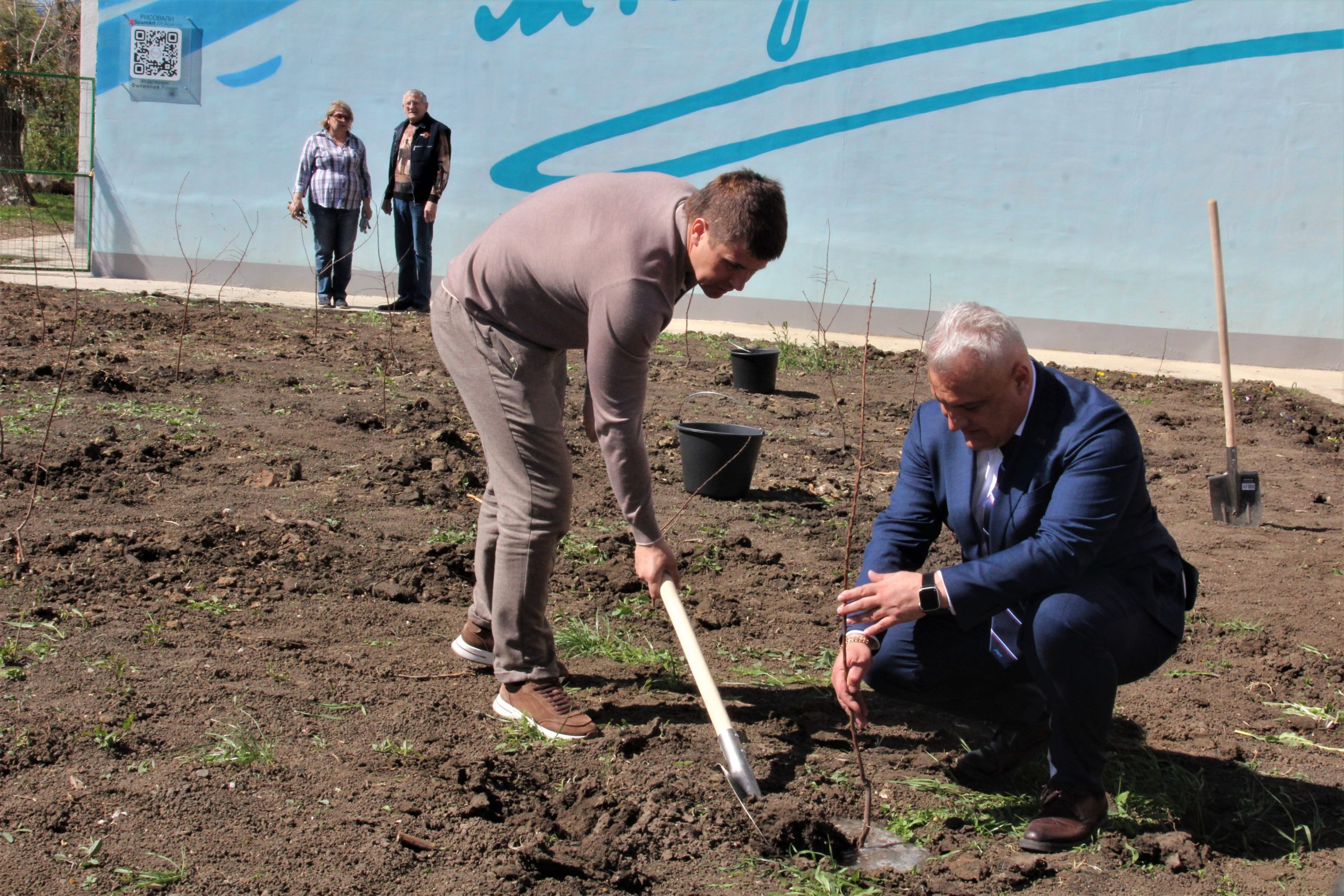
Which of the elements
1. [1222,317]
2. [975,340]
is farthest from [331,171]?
[975,340]

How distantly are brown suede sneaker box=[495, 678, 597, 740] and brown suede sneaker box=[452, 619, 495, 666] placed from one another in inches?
11.3

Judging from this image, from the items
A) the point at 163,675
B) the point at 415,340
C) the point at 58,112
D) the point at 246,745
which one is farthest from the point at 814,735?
the point at 58,112

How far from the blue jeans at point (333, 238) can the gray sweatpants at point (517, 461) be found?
22.7 ft

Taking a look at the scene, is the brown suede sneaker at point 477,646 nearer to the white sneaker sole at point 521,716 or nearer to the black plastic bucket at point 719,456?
the white sneaker sole at point 521,716

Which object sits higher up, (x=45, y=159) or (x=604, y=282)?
(x=45, y=159)

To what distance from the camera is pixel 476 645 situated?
335 cm

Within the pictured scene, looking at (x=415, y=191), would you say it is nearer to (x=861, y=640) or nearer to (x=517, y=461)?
(x=517, y=461)

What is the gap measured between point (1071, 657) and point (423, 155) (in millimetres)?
8172

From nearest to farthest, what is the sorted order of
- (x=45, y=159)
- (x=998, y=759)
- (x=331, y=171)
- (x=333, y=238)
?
(x=998, y=759), (x=331, y=171), (x=333, y=238), (x=45, y=159)

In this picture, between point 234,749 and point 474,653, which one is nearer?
point 234,749

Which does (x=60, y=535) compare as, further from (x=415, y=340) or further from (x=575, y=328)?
(x=415, y=340)

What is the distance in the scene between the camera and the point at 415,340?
27.5 feet

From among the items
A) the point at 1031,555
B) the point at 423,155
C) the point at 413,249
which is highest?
the point at 423,155

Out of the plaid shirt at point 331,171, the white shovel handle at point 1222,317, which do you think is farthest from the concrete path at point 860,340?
the white shovel handle at point 1222,317
